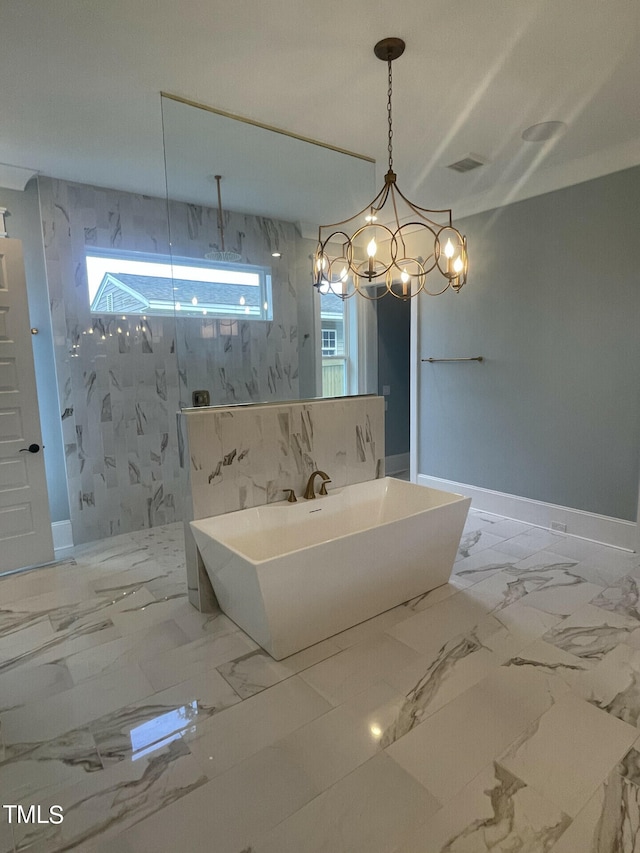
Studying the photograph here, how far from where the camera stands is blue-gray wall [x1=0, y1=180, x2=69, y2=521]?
3.51 metres

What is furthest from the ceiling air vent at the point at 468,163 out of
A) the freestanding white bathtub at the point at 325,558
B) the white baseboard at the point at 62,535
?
the white baseboard at the point at 62,535

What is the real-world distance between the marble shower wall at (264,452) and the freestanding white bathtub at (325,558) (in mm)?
107

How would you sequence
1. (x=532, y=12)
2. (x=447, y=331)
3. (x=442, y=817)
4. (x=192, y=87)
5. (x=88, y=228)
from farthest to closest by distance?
(x=447, y=331)
(x=88, y=228)
(x=192, y=87)
(x=532, y=12)
(x=442, y=817)

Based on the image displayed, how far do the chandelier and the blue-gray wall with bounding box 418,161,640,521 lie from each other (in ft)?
1.78

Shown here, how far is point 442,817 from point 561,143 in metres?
3.67

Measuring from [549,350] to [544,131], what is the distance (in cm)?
152

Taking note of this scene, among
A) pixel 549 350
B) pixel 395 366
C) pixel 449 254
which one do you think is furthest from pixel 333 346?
pixel 395 366

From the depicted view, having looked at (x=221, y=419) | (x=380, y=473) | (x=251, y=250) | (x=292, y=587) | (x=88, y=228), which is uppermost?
(x=88, y=228)

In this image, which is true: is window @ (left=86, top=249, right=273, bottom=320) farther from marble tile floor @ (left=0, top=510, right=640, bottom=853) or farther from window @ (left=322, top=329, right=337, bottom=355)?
marble tile floor @ (left=0, top=510, right=640, bottom=853)

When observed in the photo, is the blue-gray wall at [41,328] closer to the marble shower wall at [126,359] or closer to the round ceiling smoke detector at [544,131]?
the marble shower wall at [126,359]

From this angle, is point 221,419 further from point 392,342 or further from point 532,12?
point 392,342

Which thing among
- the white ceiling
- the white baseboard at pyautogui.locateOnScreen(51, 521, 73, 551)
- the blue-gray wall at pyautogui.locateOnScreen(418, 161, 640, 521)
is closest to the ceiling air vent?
the white ceiling

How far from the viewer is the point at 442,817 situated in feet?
4.91

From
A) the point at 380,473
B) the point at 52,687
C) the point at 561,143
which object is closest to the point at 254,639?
the point at 52,687
